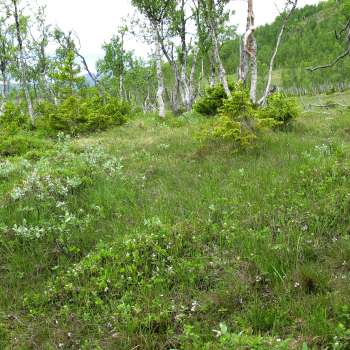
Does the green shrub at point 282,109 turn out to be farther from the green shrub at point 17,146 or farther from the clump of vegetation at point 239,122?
the green shrub at point 17,146

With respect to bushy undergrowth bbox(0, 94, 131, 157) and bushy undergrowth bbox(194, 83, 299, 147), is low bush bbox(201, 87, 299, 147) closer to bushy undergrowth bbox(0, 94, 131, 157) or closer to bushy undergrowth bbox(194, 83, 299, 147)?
bushy undergrowth bbox(194, 83, 299, 147)

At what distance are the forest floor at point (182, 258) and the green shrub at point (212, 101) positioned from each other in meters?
9.20

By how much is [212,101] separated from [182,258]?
13.7m

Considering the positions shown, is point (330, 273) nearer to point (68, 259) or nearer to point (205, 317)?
point (205, 317)

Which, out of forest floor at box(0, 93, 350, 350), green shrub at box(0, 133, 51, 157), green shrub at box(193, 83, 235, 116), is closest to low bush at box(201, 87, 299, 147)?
forest floor at box(0, 93, 350, 350)

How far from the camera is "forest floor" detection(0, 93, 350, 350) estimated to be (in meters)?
3.61

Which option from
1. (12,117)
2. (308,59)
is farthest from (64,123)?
(308,59)

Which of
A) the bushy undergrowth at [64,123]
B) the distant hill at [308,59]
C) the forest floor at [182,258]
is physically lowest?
the forest floor at [182,258]

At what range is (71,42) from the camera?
1368 inches

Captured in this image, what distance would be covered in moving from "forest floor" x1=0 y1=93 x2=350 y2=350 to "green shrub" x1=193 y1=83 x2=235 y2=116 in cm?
920

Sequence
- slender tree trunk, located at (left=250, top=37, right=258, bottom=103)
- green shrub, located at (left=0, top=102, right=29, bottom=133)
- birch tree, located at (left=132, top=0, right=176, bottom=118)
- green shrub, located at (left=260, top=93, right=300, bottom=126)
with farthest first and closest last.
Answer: green shrub, located at (left=0, top=102, right=29, bottom=133) → birch tree, located at (left=132, top=0, right=176, bottom=118) → green shrub, located at (left=260, top=93, right=300, bottom=126) → slender tree trunk, located at (left=250, top=37, right=258, bottom=103)

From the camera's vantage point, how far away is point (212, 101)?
17.5 meters

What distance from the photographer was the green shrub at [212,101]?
56.1 feet

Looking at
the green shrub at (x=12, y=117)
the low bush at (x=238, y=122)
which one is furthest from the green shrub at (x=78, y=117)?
the low bush at (x=238, y=122)
